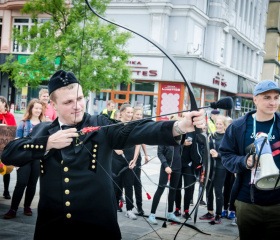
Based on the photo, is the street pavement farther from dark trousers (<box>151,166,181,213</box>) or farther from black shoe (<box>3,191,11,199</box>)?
dark trousers (<box>151,166,181,213</box>)

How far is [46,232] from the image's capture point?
258cm

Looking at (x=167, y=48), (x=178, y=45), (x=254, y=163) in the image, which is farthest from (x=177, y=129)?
(x=167, y=48)

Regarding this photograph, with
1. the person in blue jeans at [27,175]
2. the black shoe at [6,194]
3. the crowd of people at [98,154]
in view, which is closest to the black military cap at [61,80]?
the crowd of people at [98,154]

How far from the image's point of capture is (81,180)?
2564 mm

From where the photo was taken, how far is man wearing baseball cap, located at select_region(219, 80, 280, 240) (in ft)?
11.0

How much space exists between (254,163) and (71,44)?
1231 centimetres

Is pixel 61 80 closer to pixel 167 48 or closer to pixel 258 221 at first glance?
pixel 258 221

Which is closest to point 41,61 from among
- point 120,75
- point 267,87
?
point 120,75

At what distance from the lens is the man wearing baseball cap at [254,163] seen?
334 centimetres

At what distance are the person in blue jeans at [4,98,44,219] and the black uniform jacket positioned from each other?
3323mm

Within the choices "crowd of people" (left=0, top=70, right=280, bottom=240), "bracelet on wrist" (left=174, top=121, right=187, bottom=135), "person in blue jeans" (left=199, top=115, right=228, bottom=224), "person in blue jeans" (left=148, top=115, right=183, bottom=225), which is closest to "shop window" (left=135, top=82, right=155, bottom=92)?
"person in blue jeans" (left=199, top=115, right=228, bottom=224)

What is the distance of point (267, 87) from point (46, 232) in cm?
204

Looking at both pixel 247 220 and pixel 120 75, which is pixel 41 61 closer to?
pixel 120 75

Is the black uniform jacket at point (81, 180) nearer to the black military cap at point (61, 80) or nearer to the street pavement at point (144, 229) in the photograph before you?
the black military cap at point (61, 80)
